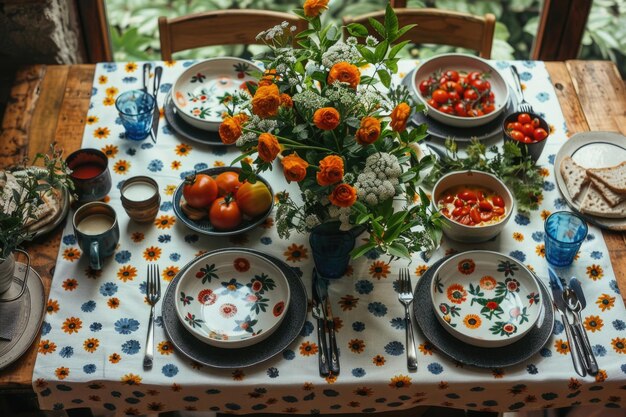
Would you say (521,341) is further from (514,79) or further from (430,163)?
(514,79)

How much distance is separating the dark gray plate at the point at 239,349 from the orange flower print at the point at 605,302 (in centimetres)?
65

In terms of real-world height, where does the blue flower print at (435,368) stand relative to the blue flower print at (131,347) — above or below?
above

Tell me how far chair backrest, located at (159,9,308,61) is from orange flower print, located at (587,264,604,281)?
111cm

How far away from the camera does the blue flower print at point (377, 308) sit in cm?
162

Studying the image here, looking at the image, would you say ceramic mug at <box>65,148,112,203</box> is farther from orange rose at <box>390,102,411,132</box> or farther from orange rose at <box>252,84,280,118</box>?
orange rose at <box>390,102,411,132</box>

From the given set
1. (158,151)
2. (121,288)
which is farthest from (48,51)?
(121,288)

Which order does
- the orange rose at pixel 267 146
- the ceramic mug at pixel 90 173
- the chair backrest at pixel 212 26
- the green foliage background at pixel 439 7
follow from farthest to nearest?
the green foliage background at pixel 439 7 < the chair backrest at pixel 212 26 < the ceramic mug at pixel 90 173 < the orange rose at pixel 267 146

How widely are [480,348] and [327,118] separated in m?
0.58

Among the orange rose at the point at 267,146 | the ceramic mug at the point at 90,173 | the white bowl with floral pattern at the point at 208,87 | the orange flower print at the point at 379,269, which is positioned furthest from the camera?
the white bowl with floral pattern at the point at 208,87

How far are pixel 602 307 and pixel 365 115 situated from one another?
68 centimetres

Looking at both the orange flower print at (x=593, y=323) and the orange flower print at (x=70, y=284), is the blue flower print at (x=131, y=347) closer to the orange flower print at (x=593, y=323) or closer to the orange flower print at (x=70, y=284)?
the orange flower print at (x=70, y=284)

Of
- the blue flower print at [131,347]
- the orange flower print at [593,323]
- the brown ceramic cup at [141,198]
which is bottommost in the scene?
the blue flower print at [131,347]

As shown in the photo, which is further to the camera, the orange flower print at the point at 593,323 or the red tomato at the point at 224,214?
the red tomato at the point at 224,214

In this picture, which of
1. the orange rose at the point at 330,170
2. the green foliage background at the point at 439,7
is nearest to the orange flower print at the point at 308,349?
the orange rose at the point at 330,170
